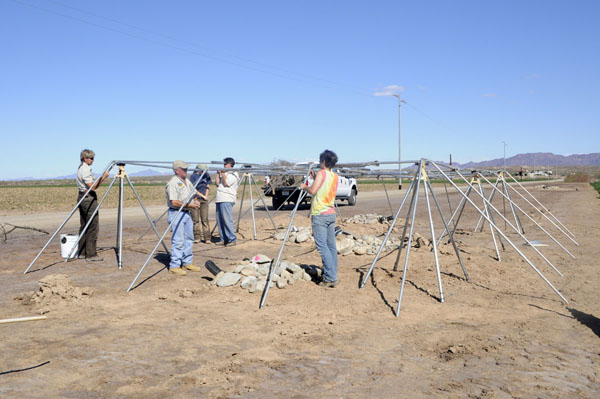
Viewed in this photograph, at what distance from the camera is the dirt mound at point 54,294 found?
6645 mm

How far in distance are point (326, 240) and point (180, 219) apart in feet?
8.95

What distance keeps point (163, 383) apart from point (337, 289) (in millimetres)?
3732

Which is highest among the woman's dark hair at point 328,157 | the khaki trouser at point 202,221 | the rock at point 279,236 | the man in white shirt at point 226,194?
the woman's dark hair at point 328,157

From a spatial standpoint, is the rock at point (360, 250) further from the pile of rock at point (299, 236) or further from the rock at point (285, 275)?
the rock at point (285, 275)

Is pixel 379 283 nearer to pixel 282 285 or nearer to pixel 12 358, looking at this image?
pixel 282 285

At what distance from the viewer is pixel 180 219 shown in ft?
27.7

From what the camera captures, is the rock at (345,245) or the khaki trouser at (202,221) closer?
the rock at (345,245)

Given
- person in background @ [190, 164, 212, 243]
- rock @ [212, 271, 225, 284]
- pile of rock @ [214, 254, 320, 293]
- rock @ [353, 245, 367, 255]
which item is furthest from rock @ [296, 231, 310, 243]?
rock @ [212, 271, 225, 284]

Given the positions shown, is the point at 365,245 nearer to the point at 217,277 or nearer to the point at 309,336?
the point at 217,277

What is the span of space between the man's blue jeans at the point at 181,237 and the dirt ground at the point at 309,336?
35cm

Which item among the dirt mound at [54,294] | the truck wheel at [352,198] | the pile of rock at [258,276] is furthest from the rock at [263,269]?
the truck wheel at [352,198]

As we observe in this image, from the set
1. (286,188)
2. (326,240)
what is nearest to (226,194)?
(326,240)

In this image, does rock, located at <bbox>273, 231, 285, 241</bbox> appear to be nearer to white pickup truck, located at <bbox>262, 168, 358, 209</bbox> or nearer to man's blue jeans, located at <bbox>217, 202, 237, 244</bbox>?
man's blue jeans, located at <bbox>217, 202, 237, 244</bbox>

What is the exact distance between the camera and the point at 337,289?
7457 mm
